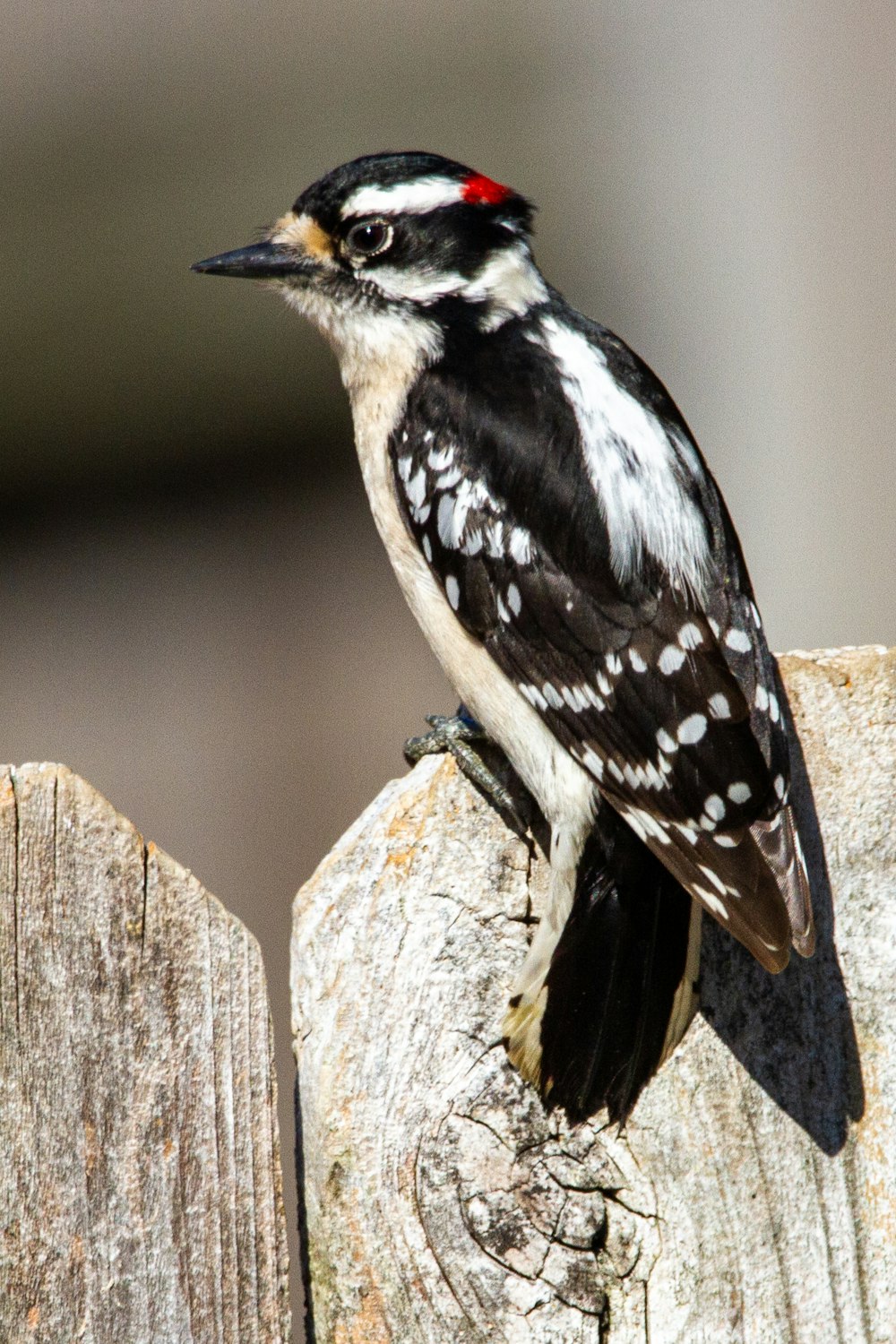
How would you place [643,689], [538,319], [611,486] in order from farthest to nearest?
1. [538,319]
2. [611,486]
3. [643,689]

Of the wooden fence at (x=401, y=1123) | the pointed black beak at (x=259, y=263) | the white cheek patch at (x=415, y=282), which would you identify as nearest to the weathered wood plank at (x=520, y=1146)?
the wooden fence at (x=401, y=1123)

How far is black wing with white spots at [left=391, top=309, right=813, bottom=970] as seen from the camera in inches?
84.7

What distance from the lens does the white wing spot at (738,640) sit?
2.40m

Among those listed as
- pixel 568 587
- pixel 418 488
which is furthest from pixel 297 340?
pixel 568 587

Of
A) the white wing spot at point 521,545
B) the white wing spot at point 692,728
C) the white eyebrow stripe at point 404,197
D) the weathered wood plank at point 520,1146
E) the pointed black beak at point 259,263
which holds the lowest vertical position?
the weathered wood plank at point 520,1146

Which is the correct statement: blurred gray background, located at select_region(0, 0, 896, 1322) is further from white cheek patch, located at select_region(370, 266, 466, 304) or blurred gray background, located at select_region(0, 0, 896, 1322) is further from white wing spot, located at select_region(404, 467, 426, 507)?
white wing spot, located at select_region(404, 467, 426, 507)

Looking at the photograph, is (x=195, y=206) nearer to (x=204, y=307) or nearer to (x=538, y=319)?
(x=204, y=307)

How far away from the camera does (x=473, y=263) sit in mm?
3197

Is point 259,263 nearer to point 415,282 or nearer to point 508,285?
point 415,282

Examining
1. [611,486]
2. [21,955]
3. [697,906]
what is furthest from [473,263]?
[21,955]

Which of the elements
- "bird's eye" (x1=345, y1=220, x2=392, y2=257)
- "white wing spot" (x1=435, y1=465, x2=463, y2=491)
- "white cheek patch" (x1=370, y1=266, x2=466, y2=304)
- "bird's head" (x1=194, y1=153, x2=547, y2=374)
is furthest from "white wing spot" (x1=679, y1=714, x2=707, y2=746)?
"bird's eye" (x1=345, y1=220, x2=392, y2=257)

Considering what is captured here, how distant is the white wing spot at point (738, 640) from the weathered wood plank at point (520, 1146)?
599mm

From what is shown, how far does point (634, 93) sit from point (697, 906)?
6.31 ft

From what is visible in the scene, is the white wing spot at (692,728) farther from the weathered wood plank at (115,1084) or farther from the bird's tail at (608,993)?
the weathered wood plank at (115,1084)
